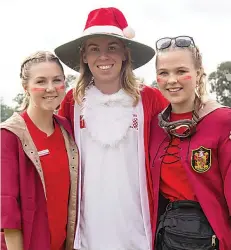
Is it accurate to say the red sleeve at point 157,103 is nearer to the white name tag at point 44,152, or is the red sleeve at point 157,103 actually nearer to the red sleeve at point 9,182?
the white name tag at point 44,152

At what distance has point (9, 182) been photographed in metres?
2.85

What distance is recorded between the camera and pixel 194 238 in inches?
107

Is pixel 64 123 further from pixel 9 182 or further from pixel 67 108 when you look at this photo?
pixel 9 182

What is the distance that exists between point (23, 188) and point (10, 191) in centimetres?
9

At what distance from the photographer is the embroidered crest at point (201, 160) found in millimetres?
2828

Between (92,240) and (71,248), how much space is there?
0.58ft

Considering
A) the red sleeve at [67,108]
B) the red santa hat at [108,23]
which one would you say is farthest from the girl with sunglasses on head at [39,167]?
the red santa hat at [108,23]

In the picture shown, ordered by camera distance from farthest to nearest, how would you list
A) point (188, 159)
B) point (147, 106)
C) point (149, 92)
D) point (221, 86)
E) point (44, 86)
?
point (221, 86)
point (149, 92)
point (147, 106)
point (44, 86)
point (188, 159)

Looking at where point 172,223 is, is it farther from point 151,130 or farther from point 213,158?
point 151,130

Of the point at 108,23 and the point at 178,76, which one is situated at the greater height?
the point at 108,23

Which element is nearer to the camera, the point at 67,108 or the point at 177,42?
the point at 177,42

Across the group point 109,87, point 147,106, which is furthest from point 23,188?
point 147,106

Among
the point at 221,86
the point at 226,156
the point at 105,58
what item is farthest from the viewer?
the point at 221,86

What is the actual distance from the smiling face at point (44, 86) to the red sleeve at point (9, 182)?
371mm
